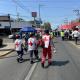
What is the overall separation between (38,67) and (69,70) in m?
1.97

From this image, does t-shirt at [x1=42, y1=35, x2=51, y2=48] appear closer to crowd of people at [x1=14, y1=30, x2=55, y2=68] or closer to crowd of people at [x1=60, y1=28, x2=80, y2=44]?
crowd of people at [x1=14, y1=30, x2=55, y2=68]

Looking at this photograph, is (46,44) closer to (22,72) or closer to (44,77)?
(22,72)

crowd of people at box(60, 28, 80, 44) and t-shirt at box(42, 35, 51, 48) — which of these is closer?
t-shirt at box(42, 35, 51, 48)

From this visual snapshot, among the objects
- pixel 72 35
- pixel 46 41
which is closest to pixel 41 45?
pixel 46 41

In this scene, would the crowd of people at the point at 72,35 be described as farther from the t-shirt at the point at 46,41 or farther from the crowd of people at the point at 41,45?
the t-shirt at the point at 46,41

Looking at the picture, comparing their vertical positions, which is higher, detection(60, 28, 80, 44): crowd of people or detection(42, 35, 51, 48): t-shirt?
detection(42, 35, 51, 48): t-shirt

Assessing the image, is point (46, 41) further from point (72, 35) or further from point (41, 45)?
point (72, 35)

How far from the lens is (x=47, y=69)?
14297 mm

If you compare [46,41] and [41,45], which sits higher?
[46,41]

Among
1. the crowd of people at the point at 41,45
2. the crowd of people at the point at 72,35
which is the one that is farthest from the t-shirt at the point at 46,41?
the crowd of people at the point at 72,35

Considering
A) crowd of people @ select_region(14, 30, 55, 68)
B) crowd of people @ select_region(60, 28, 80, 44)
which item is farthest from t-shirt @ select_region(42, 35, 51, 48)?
crowd of people @ select_region(60, 28, 80, 44)

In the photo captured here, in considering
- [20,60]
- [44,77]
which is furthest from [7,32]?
[44,77]

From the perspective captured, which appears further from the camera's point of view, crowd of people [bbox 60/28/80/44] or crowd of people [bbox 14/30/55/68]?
crowd of people [bbox 60/28/80/44]

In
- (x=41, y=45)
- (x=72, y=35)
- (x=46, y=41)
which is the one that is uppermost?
(x=46, y=41)
